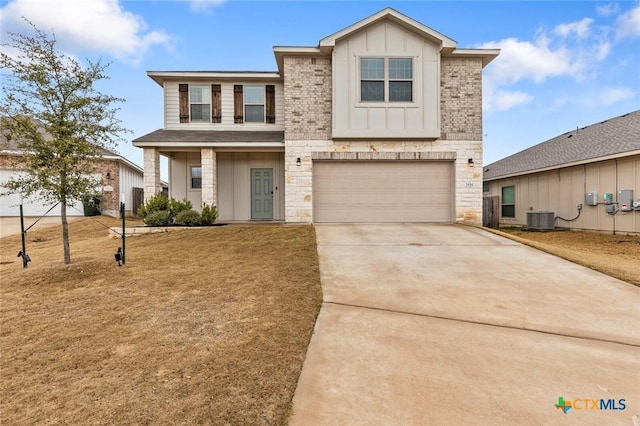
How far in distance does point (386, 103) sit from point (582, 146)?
10647 millimetres

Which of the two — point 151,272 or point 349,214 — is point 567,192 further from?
point 151,272

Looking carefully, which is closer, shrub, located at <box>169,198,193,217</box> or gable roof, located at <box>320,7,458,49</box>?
gable roof, located at <box>320,7,458,49</box>

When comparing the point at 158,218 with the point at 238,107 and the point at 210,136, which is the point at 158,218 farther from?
the point at 238,107

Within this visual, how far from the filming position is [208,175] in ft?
41.3

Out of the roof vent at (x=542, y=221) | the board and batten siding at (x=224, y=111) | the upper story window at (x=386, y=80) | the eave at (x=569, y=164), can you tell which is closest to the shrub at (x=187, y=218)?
the board and batten siding at (x=224, y=111)

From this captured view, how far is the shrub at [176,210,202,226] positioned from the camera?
11.3m

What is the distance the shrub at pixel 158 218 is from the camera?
11094 millimetres

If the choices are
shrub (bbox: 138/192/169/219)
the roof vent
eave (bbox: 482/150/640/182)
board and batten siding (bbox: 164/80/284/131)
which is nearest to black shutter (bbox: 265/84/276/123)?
board and batten siding (bbox: 164/80/284/131)

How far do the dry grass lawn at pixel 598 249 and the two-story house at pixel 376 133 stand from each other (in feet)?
10.0

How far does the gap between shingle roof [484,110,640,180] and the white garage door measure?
21.9ft

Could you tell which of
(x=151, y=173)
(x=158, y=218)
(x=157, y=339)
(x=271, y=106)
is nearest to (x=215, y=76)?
(x=271, y=106)

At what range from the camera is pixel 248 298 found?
476cm

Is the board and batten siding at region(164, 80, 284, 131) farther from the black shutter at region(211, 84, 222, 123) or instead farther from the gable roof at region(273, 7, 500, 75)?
the gable roof at region(273, 7, 500, 75)

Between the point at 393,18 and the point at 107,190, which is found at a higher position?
the point at 393,18
